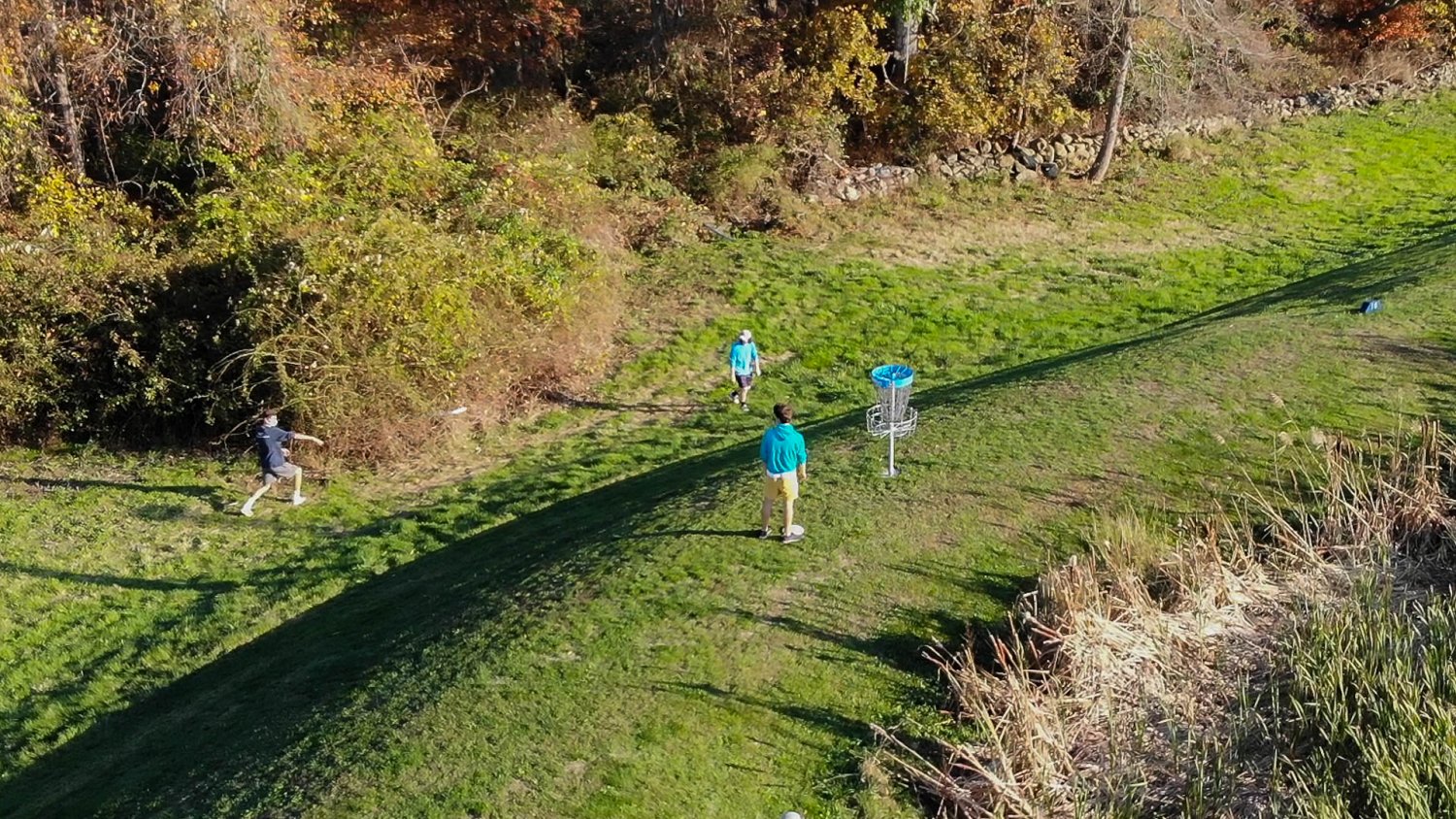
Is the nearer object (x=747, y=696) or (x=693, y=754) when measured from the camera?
(x=693, y=754)

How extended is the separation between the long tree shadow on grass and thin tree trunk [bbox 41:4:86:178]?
10.3 metres

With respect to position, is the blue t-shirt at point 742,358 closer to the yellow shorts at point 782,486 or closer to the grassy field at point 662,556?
the grassy field at point 662,556

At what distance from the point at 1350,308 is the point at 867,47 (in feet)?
42.9

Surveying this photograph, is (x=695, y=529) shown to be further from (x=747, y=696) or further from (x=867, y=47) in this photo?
(x=867, y=47)

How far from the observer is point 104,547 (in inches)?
502

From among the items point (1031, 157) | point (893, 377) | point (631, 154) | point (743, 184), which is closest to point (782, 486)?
point (893, 377)

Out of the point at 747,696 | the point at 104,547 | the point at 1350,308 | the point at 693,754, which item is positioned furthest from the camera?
the point at 1350,308

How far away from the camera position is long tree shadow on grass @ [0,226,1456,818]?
25.1 ft

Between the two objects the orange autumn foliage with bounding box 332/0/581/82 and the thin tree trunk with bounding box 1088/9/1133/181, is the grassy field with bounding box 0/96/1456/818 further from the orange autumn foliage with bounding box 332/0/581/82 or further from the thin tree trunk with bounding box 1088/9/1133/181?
the orange autumn foliage with bounding box 332/0/581/82

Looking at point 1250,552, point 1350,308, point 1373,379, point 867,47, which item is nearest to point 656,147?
point 867,47

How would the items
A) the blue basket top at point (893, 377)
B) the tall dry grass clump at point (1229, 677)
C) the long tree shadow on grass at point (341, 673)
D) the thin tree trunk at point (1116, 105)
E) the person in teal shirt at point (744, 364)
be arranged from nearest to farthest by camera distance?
the tall dry grass clump at point (1229, 677), the long tree shadow on grass at point (341, 673), the blue basket top at point (893, 377), the person in teal shirt at point (744, 364), the thin tree trunk at point (1116, 105)

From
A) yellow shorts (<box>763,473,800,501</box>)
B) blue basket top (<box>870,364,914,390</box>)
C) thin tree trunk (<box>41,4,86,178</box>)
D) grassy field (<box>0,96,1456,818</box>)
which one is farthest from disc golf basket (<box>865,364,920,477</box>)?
thin tree trunk (<box>41,4,86,178</box>)

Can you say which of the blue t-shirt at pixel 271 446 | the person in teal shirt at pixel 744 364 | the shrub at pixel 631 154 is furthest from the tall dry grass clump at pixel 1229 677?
the shrub at pixel 631 154

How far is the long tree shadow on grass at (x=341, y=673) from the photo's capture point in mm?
7652
